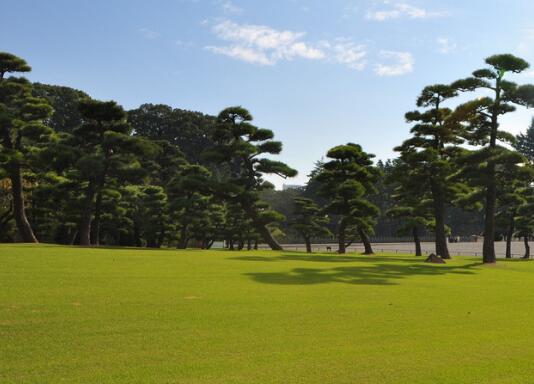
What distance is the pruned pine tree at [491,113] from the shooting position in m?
21.0

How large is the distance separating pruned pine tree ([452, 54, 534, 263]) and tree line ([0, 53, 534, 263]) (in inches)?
1.8

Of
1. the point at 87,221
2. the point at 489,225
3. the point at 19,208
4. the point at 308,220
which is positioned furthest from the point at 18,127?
the point at 308,220

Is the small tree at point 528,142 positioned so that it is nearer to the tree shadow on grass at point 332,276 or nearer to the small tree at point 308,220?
the small tree at point 308,220

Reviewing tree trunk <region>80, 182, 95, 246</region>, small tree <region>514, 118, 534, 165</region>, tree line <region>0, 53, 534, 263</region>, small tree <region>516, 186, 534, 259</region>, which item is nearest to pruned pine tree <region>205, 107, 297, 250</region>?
tree line <region>0, 53, 534, 263</region>

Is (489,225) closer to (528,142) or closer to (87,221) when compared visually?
(87,221)

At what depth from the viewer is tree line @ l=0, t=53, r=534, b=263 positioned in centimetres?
2169

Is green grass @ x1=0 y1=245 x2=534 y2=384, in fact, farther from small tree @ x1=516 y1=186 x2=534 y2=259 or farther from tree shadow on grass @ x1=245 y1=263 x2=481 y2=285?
small tree @ x1=516 y1=186 x2=534 y2=259

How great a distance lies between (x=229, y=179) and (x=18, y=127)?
11.4 meters

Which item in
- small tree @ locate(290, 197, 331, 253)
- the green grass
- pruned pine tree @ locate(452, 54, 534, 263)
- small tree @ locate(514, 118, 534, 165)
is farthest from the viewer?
small tree @ locate(514, 118, 534, 165)

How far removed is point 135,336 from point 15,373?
1.57 m

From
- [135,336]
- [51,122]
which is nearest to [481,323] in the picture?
[135,336]

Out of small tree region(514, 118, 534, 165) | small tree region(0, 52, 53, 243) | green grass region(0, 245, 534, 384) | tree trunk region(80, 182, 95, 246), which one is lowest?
green grass region(0, 245, 534, 384)

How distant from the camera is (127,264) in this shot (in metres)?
12.8

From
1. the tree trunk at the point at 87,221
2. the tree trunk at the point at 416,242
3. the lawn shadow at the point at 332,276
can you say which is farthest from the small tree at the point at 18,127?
the tree trunk at the point at 416,242
